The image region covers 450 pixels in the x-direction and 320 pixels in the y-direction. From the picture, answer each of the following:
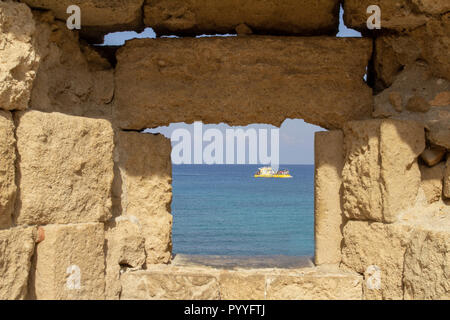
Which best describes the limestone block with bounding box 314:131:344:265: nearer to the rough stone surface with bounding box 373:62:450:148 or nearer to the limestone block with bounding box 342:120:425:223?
the limestone block with bounding box 342:120:425:223

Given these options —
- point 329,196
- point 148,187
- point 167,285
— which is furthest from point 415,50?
point 167,285

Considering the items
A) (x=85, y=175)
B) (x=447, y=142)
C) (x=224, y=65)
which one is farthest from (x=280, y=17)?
(x=85, y=175)

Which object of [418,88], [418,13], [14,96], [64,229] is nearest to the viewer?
[14,96]

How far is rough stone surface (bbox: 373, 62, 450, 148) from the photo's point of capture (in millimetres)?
3639

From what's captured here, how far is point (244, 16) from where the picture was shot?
3885 mm

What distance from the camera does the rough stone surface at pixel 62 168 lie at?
9.49 feet

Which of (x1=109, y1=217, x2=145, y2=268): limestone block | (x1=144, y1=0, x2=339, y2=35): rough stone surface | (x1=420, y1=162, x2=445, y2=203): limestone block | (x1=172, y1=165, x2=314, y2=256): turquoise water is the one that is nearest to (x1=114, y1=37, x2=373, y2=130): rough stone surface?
(x1=144, y1=0, x2=339, y2=35): rough stone surface

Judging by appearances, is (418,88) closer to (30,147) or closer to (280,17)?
(280,17)

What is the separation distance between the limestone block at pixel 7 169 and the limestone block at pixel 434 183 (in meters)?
2.83

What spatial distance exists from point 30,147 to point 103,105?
118 centimetres

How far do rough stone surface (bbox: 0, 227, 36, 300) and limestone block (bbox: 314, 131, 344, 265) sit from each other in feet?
7.23

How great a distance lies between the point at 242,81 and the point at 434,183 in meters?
1.66

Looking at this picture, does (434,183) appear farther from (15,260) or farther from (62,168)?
(15,260)
